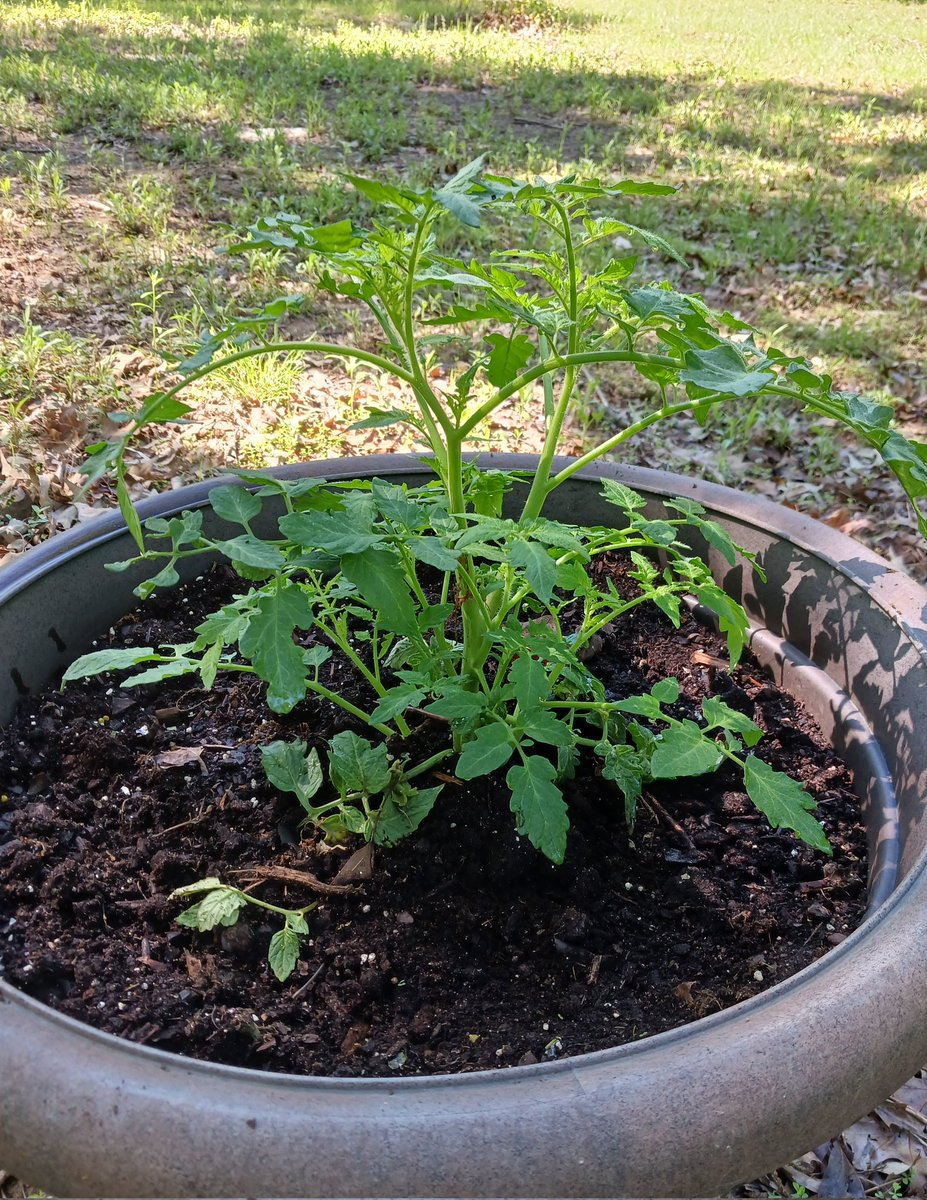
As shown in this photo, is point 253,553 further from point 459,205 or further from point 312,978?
point 312,978

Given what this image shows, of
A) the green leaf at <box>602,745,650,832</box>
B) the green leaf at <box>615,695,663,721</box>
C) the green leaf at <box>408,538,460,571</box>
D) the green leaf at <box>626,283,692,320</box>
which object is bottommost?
the green leaf at <box>602,745,650,832</box>

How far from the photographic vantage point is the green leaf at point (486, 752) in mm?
1061

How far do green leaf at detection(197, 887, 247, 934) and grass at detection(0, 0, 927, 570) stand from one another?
4.98ft

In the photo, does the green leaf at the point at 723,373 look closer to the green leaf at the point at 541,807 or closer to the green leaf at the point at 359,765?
the green leaf at the point at 541,807

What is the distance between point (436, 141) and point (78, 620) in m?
4.17

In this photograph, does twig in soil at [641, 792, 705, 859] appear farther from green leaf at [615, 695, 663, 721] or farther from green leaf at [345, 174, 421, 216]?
green leaf at [345, 174, 421, 216]

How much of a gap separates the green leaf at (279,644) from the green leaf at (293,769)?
328 mm

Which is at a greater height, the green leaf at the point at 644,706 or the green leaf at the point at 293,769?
the green leaf at the point at 644,706

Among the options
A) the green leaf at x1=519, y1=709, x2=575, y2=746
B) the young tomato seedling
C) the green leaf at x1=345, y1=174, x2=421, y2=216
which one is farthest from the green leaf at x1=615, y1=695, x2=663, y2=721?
the green leaf at x1=345, y1=174, x2=421, y2=216

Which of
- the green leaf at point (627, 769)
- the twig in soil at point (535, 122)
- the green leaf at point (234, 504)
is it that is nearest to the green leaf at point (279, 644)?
the green leaf at point (234, 504)

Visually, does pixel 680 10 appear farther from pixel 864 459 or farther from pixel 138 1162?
pixel 138 1162

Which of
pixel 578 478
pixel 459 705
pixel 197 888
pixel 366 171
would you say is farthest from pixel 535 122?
pixel 197 888

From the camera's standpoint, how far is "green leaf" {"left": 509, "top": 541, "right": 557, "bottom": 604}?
3.09 feet

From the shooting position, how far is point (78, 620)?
153 cm
